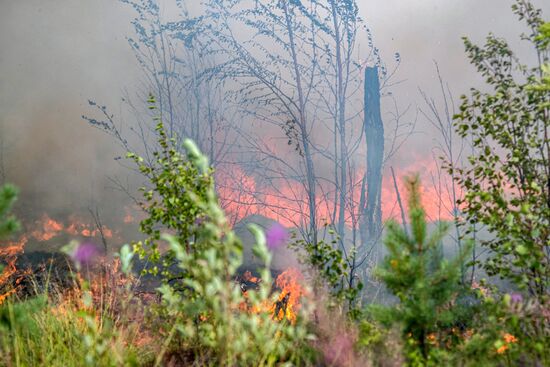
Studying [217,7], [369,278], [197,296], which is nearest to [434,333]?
[197,296]

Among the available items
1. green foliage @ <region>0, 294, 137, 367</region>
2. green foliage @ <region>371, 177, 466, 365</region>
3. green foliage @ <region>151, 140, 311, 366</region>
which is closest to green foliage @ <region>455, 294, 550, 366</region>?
green foliage @ <region>371, 177, 466, 365</region>

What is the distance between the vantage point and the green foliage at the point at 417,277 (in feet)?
8.20

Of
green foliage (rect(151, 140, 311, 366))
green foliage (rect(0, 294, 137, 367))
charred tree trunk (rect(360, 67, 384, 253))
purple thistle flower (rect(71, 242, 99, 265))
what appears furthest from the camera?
charred tree trunk (rect(360, 67, 384, 253))

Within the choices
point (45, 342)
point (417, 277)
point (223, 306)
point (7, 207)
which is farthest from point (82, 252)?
point (417, 277)

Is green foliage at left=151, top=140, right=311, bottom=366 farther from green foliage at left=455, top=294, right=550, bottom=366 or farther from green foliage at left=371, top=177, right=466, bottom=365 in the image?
green foliage at left=455, top=294, right=550, bottom=366

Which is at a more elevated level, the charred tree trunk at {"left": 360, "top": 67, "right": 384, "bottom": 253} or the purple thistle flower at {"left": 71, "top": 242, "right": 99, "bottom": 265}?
the charred tree trunk at {"left": 360, "top": 67, "right": 384, "bottom": 253}

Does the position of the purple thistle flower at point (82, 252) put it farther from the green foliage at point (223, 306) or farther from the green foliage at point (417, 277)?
the green foliage at point (417, 277)

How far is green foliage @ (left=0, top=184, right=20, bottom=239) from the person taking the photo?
256 centimetres

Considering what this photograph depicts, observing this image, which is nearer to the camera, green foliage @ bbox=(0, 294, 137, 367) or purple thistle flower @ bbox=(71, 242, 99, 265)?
purple thistle flower @ bbox=(71, 242, 99, 265)

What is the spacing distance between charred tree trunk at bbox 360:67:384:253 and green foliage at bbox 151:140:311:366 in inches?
216

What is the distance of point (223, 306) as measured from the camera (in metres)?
1.75

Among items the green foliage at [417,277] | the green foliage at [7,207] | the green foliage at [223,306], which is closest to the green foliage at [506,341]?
the green foliage at [417,277]

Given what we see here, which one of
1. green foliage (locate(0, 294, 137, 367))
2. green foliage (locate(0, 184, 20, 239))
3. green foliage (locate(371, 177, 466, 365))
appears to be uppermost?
green foliage (locate(0, 184, 20, 239))

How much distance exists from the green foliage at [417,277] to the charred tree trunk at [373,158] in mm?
6008
